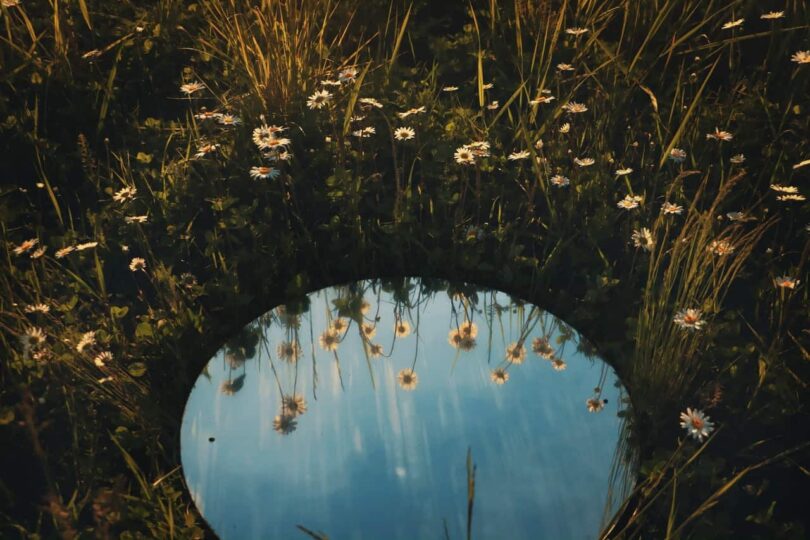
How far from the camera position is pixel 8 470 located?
211cm

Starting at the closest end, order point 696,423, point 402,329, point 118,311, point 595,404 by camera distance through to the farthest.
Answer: point 696,423, point 595,404, point 402,329, point 118,311

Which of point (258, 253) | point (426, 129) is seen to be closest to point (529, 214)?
point (426, 129)

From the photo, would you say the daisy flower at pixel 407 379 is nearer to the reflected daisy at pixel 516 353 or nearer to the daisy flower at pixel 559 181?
the reflected daisy at pixel 516 353

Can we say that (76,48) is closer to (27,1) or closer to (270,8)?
(27,1)

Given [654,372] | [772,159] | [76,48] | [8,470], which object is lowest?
[8,470]

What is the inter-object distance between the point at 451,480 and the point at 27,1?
2.79 metres

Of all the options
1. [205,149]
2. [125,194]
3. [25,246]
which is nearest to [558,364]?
[205,149]

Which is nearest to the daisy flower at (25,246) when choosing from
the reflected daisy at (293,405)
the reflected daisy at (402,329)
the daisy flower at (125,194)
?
the daisy flower at (125,194)

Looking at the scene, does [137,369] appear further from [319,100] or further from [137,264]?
[319,100]

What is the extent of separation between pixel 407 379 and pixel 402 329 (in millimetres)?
202

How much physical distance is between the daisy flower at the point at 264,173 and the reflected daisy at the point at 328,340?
0.55 metres

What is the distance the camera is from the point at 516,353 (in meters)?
2.14

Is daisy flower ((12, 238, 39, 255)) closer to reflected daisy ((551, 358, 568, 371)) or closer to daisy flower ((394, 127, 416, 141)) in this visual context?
daisy flower ((394, 127, 416, 141))

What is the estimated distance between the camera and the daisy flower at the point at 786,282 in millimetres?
2144
